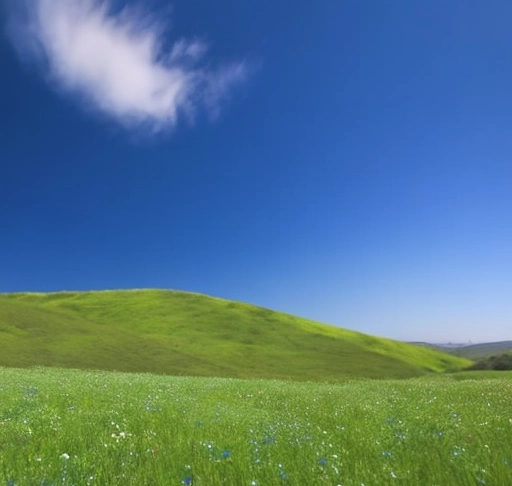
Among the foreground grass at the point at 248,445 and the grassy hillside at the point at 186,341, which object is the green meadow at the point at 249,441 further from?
the grassy hillside at the point at 186,341

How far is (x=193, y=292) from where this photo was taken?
144500 mm

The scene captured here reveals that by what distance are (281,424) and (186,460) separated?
5006 mm

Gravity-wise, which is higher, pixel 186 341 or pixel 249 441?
pixel 186 341

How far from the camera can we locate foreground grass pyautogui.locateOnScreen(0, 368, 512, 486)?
21.4 feet

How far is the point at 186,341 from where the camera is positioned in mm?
88875

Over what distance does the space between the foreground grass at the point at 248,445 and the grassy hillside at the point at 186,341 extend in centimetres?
5203

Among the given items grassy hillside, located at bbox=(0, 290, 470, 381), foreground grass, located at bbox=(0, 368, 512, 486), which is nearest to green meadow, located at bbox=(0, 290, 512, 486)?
foreground grass, located at bbox=(0, 368, 512, 486)

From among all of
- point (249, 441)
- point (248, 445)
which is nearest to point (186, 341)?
point (249, 441)

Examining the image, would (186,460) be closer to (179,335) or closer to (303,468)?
(303,468)

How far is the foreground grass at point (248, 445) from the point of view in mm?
6535

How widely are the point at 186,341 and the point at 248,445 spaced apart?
8235cm

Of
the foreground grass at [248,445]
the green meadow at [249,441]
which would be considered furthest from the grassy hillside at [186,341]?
the foreground grass at [248,445]

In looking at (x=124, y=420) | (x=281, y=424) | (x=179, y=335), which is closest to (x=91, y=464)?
(x=124, y=420)

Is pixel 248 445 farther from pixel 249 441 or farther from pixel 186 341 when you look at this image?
pixel 186 341
